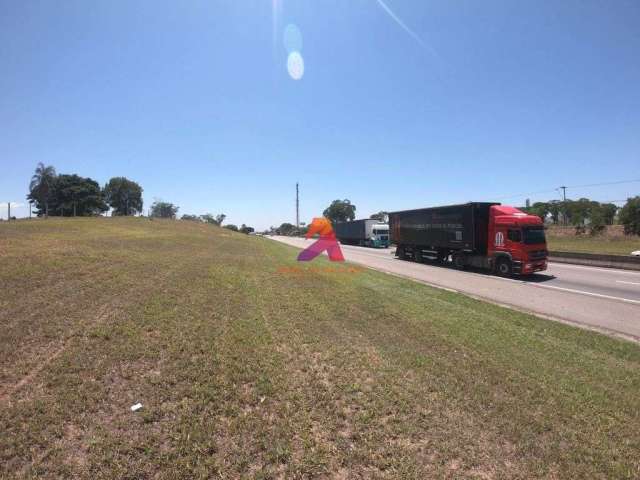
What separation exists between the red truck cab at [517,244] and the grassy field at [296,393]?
9115 mm

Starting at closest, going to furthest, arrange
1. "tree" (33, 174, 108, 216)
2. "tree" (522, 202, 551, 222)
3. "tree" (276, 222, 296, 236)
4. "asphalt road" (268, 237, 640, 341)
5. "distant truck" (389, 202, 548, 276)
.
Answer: "asphalt road" (268, 237, 640, 341) → "distant truck" (389, 202, 548, 276) → "tree" (33, 174, 108, 216) → "tree" (522, 202, 551, 222) → "tree" (276, 222, 296, 236)

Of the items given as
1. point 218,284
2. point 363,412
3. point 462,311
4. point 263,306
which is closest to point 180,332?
point 263,306

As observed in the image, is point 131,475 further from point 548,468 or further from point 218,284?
point 218,284

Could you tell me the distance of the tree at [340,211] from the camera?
143m

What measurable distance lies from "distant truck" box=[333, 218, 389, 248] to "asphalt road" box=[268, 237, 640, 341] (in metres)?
22.7

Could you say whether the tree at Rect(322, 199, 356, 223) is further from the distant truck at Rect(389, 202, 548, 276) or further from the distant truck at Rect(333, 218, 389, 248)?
the distant truck at Rect(389, 202, 548, 276)

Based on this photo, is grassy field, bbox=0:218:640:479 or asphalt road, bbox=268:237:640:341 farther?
asphalt road, bbox=268:237:640:341

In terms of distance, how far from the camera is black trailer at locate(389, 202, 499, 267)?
18.0 m

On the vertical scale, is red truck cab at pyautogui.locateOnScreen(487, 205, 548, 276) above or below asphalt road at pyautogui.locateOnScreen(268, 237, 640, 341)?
above

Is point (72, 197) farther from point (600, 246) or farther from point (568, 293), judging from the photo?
point (600, 246)

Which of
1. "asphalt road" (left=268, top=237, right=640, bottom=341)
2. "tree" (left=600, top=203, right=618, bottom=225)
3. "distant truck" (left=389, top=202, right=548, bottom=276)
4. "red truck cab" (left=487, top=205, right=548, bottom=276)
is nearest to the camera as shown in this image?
"asphalt road" (left=268, top=237, right=640, bottom=341)

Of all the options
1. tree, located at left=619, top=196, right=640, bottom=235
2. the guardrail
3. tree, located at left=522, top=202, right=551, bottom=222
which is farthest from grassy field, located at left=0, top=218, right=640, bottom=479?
tree, located at left=522, top=202, right=551, bottom=222

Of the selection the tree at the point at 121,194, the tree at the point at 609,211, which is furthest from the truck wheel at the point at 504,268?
the tree at the point at 121,194

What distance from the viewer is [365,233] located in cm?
4438
